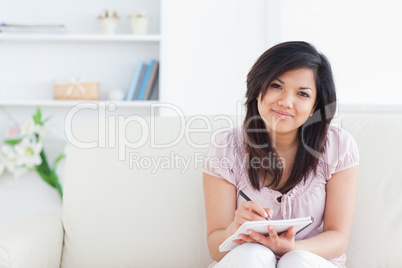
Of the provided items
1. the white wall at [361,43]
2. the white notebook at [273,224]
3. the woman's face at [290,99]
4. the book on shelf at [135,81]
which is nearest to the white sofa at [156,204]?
the woman's face at [290,99]

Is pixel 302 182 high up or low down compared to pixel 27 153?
up

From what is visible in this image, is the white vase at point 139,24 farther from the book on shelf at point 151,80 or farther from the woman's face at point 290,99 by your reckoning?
the woman's face at point 290,99

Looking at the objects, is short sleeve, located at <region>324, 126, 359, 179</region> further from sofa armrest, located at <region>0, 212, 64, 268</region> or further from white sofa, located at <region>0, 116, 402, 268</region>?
sofa armrest, located at <region>0, 212, 64, 268</region>

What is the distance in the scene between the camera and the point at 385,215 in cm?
169

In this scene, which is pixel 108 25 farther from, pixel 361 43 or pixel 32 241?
pixel 32 241

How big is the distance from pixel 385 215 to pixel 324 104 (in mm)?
421

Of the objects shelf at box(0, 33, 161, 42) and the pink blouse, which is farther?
shelf at box(0, 33, 161, 42)

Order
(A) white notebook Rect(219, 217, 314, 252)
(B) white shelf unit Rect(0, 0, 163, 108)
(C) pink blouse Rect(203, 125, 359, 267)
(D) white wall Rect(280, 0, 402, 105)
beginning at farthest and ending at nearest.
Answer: (B) white shelf unit Rect(0, 0, 163, 108)
(D) white wall Rect(280, 0, 402, 105)
(C) pink blouse Rect(203, 125, 359, 267)
(A) white notebook Rect(219, 217, 314, 252)

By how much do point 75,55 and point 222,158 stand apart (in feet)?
6.64

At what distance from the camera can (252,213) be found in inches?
54.2

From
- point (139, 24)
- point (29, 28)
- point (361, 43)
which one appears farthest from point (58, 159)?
point (361, 43)

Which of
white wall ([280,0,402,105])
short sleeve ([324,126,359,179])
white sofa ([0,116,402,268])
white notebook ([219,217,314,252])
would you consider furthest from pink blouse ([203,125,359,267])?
white wall ([280,0,402,105])

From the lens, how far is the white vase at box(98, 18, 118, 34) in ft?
10.6

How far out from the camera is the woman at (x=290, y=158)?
1.55 metres
